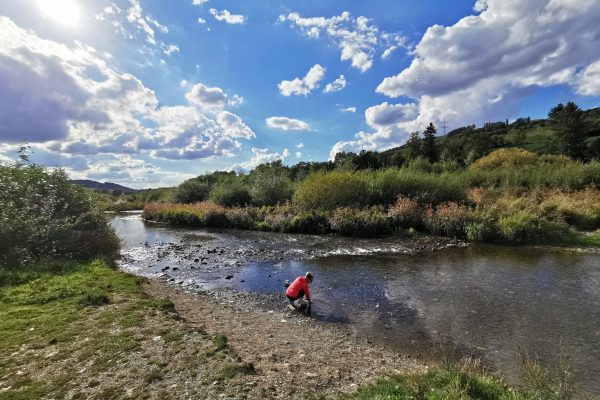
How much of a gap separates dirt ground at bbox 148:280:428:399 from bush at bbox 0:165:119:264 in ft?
23.1

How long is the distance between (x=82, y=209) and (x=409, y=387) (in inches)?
718

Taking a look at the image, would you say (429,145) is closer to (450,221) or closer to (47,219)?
(450,221)

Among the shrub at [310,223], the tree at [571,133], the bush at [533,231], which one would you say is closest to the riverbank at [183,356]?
the bush at [533,231]

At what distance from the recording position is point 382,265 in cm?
1446

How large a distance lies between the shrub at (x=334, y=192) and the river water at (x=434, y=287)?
6.40 m

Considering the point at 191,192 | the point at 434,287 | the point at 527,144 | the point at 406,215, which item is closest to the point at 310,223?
the point at 406,215

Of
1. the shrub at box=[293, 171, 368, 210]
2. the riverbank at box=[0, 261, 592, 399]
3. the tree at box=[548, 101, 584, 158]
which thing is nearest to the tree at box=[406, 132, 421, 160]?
the tree at box=[548, 101, 584, 158]

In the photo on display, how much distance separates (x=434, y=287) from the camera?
11.3 meters

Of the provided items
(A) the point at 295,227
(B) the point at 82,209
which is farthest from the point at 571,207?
(B) the point at 82,209

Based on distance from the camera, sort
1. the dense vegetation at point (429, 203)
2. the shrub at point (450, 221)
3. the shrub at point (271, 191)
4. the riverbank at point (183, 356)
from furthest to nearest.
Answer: the shrub at point (271, 191) < the shrub at point (450, 221) < the dense vegetation at point (429, 203) < the riverbank at point (183, 356)

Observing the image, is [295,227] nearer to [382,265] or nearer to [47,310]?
[382,265]

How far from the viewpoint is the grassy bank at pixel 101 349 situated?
5082 mm

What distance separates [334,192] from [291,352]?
20.8 metres

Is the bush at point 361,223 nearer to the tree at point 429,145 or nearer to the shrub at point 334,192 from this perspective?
the shrub at point 334,192
